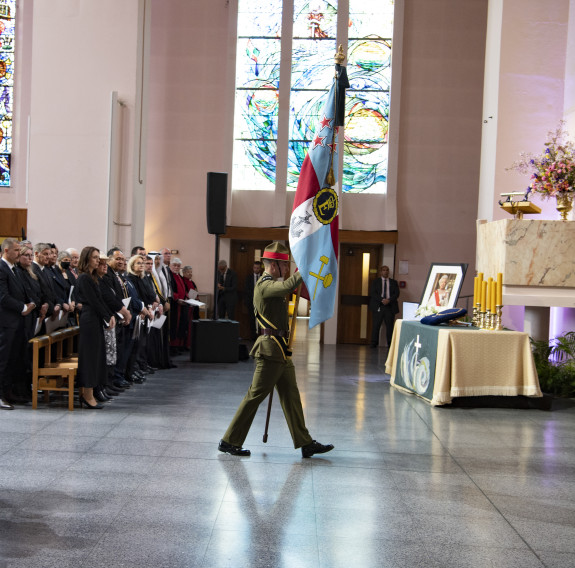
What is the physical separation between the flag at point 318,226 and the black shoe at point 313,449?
0.95m

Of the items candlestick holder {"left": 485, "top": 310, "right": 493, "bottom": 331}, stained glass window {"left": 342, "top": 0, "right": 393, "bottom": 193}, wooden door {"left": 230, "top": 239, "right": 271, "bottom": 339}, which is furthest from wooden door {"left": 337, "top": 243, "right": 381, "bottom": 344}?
candlestick holder {"left": 485, "top": 310, "right": 493, "bottom": 331}

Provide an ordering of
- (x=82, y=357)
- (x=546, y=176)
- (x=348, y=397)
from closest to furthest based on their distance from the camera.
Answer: (x=82, y=357), (x=348, y=397), (x=546, y=176)

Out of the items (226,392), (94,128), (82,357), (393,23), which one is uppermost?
(393,23)

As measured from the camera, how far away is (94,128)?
12492 mm

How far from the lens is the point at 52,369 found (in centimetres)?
724

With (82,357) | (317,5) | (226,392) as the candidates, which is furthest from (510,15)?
(82,357)

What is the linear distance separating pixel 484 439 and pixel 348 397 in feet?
7.54

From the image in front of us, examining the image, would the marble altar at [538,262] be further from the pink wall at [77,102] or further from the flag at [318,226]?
the pink wall at [77,102]

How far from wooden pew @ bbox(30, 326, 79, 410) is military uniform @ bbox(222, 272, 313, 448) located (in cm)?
224

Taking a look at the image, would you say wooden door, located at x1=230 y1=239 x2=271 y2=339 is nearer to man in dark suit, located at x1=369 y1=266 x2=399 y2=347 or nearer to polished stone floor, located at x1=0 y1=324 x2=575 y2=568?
man in dark suit, located at x1=369 y1=266 x2=399 y2=347

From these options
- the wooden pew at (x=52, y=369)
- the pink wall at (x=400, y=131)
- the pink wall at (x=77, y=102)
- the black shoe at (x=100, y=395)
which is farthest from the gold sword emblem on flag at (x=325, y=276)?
the pink wall at (x=400, y=131)

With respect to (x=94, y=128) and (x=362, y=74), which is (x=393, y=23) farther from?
(x=94, y=128)

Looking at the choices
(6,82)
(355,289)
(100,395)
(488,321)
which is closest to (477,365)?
(488,321)

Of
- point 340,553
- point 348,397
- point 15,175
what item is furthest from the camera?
point 15,175
